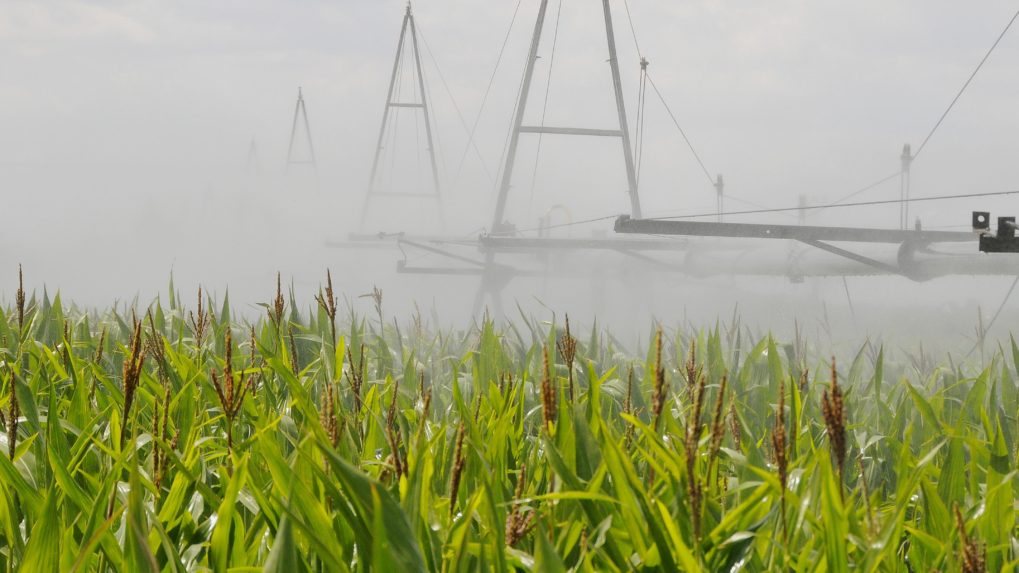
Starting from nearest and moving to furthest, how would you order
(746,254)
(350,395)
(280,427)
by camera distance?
(280,427) < (350,395) < (746,254)

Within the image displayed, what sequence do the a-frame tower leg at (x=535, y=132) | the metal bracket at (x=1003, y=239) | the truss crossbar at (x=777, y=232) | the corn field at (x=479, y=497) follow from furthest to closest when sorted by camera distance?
the a-frame tower leg at (x=535, y=132), the truss crossbar at (x=777, y=232), the metal bracket at (x=1003, y=239), the corn field at (x=479, y=497)

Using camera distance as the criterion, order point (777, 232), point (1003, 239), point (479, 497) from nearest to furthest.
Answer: point (479, 497) → point (1003, 239) → point (777, 232)

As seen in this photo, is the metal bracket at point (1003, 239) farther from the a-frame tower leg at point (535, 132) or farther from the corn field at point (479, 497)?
the a-frame tower leg at point (535, 132)

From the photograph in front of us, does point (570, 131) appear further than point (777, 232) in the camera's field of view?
Yes

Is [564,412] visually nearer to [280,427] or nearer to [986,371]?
[280,427]

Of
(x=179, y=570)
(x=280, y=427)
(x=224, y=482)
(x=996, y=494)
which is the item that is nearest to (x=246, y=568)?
(x=179, y=570)

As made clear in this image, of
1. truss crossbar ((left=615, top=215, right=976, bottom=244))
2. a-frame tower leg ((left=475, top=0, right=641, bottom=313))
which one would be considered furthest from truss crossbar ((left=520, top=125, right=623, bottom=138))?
truss crossbar ((left=615, top=215, right=976, bottom=244))

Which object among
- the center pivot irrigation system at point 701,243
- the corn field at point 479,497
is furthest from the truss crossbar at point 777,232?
the corn field at point 479,497

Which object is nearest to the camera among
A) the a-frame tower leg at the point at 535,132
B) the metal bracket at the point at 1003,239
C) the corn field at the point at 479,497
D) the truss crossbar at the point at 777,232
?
the corn field at the point at 479,497

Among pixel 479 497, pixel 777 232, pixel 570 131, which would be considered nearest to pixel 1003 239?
pixel 777 232

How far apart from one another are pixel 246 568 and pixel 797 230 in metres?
10.2

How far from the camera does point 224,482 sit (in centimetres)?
198

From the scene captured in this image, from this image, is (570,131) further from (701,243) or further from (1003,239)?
(1003,239)

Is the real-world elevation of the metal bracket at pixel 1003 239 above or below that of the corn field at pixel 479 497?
above
